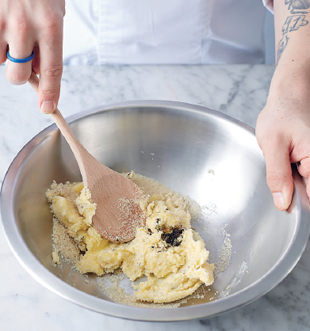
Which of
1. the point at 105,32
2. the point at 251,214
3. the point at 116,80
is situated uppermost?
the point at 105,32

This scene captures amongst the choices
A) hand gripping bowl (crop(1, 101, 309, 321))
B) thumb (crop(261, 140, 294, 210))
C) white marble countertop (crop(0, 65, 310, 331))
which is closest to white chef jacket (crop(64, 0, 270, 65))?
white marble countertop (crop(0, 65, 310, 331))

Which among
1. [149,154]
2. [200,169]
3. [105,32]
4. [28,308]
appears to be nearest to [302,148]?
[200,169]

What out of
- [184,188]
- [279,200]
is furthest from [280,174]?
[184,188]

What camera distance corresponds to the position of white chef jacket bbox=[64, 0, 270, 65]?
3.96 feet

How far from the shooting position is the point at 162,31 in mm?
1257

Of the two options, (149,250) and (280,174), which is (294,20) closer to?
(280,174)

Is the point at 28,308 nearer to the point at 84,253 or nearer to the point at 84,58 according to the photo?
the point at 84,253

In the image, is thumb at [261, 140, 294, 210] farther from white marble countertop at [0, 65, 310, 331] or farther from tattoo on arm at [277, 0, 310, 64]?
tattoo on arm at [277, 0, 310, 64]

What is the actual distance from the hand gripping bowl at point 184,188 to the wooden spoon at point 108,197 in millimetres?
71

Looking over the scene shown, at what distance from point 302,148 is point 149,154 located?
0.42 meters

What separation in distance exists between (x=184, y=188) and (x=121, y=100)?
0.42 m

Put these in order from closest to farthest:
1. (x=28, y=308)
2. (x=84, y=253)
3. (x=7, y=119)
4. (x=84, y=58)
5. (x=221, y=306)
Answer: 1. (x=221, y=306)
2. (x=28, y=308)
3. (x=84, y=253)
4. (x=7, y=119)
5. (x=84, y=58)

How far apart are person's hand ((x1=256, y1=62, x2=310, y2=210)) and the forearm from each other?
0.04 m

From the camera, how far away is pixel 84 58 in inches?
53.2
